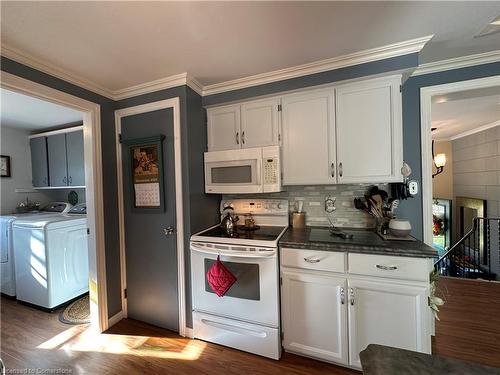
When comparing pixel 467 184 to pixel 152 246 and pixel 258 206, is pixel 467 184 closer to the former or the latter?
pixel 258 206

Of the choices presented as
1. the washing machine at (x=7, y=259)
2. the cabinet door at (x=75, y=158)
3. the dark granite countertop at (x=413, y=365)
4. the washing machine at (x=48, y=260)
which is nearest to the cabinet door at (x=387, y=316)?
the dark granite countertop at (x=413, y=365)

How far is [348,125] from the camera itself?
178 centimetres

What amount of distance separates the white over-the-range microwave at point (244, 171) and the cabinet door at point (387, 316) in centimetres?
100

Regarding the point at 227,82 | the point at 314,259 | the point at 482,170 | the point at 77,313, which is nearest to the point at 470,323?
the point at 314,259

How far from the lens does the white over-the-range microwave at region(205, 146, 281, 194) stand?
6.27 ft

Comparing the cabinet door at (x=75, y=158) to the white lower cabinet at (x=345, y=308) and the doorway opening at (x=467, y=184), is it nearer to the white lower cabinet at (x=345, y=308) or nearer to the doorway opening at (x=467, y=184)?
the white lower cabinet at (x=345, y=308)

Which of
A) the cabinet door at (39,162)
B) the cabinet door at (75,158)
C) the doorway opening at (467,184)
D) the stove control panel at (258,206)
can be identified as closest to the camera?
the stove control panel at (258,206)

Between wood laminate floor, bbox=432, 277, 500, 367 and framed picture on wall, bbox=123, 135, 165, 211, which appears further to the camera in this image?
framed picture on wall, bbox=123, 135, 165, 211

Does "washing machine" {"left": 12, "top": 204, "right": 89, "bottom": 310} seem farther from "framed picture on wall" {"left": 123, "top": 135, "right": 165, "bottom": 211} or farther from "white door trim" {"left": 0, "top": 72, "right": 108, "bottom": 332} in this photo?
"framed picture on wall" {"left": 123, "top": 135, "right": 165, "bottom": 211}

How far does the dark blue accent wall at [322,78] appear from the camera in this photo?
5.17ft

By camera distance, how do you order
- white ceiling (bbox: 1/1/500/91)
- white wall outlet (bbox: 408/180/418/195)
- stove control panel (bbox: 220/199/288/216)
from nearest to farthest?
white ceiling (bbox: 1/1/500/91) → white wall outlet (bbox: 408/180/418/195) → stove control panel (bbox: 220/199/288/216)

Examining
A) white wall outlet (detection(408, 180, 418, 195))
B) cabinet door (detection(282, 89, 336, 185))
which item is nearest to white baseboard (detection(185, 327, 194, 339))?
cabinet door (detection(282, 89, 336, 185))

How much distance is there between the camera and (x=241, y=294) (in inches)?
68.5

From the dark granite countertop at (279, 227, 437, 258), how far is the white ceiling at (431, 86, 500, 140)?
1.38 m
